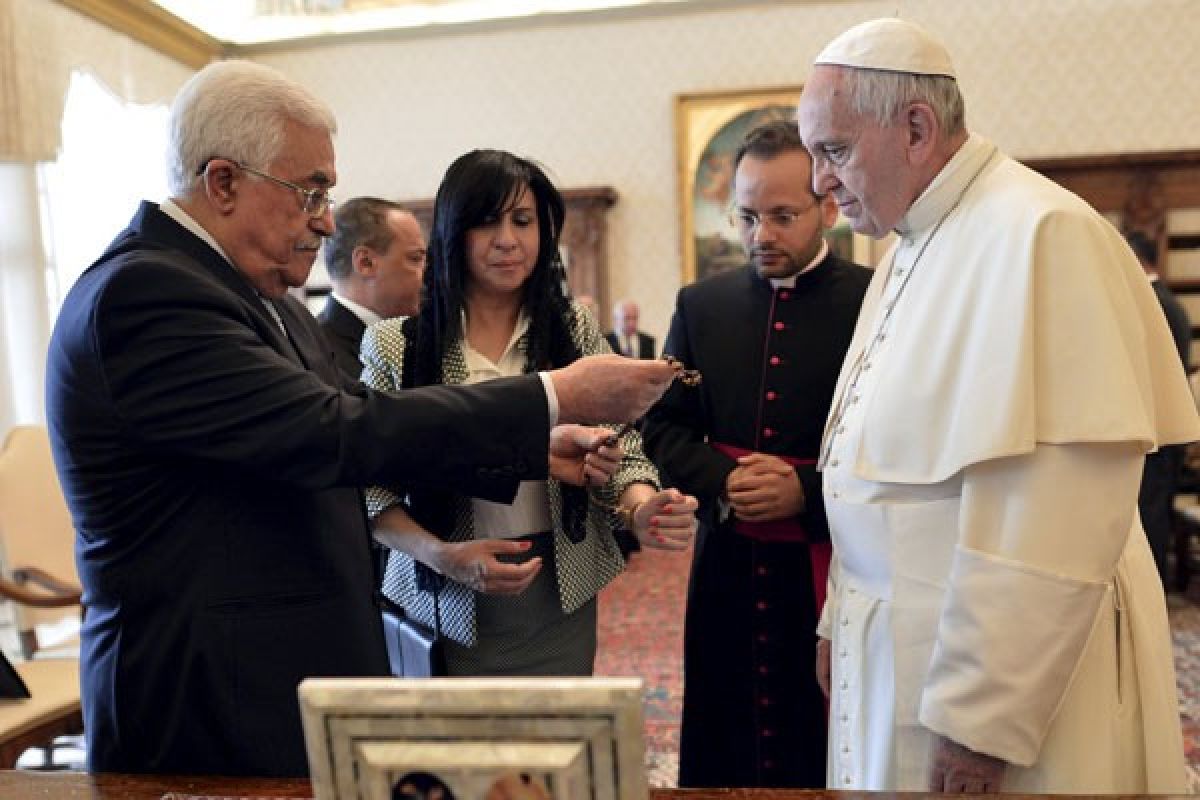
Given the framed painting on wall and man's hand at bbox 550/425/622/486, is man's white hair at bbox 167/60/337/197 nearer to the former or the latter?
man's hand at bbox 550/425/622/486

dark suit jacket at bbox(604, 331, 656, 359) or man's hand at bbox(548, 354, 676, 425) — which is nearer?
man's hand at bbox(548, 354, 676, 425)

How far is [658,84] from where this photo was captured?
8211 mm

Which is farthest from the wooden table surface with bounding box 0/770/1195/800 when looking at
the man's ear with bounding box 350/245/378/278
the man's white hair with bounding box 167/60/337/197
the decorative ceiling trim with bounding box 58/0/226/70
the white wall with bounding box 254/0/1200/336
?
the white wall with bounding box 254/0/1200/336

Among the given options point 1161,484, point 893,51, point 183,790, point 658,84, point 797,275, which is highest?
point 658,84

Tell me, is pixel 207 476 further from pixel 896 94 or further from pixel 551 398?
pixel 896 94

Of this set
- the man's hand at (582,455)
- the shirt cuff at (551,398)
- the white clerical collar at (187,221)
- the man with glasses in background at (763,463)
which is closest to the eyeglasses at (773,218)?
the man with glasses in background at (763,463)

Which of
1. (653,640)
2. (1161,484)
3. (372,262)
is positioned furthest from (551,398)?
(1161,484)

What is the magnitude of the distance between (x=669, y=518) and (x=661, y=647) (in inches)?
136

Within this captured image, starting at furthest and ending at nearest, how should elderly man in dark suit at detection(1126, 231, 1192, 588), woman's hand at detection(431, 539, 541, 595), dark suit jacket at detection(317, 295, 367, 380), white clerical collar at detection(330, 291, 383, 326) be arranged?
elderly man in dark suit at detection(1126, 231, 1192, 588) → white clerical collar at detection(330, 291, 383, 326) → dark suit jacket at detection(317, 295, 367, 380) → woman's hand at detection(431, 539, 541, 595)

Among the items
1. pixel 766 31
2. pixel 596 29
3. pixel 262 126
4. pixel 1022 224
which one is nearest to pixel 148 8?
pixel 596 29

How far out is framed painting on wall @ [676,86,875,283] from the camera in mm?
8047

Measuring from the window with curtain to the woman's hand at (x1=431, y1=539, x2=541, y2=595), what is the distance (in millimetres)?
5276

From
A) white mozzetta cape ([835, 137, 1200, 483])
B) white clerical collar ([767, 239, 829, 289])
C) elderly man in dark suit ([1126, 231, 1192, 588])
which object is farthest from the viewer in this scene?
elderly man in dark suit ([1126, 231, 1192, 588])

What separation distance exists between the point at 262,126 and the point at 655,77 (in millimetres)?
7081
